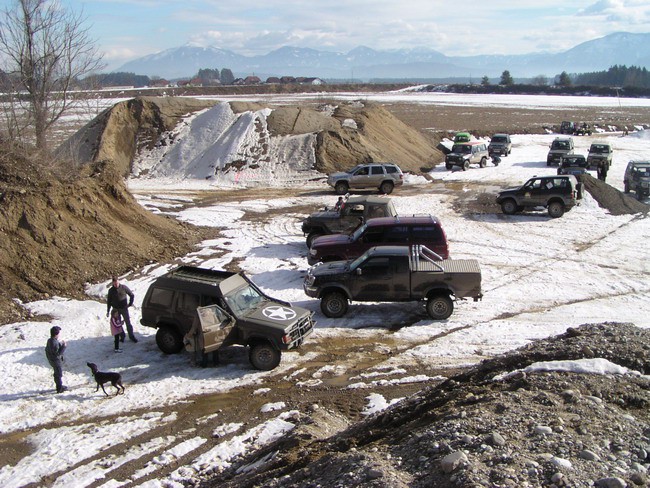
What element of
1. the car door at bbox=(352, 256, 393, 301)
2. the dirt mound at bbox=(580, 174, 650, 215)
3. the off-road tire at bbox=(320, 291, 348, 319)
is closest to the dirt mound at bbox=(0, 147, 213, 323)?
the off-road tire at bbox=(320, 291, 348, 319)

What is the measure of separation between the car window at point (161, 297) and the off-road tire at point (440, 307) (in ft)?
19.7

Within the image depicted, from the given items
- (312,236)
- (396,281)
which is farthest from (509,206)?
(396,281)

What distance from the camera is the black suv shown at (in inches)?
762

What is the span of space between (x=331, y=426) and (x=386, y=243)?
7.73m

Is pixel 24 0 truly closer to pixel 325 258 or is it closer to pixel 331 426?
pixel 325 258

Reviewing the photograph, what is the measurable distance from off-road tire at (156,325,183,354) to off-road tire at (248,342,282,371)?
1.88 meters

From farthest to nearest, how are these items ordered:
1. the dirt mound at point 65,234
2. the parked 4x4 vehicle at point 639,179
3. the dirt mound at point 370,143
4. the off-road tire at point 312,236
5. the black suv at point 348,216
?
1. the dirt mound at point 370,143
2. the parked 4x4 vehicle at point 639,179
3. the off-road tire at point 312,236
4. the black suv at point 348,216
5. the dirt mound at point 65,234

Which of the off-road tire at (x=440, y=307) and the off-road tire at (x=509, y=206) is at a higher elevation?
the off-road tire at (x=509, y=206)

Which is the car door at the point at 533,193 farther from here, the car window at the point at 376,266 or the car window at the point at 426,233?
the car window at the point at 376,266

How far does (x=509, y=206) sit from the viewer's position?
82.8 ft

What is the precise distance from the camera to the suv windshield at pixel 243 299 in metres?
12.1

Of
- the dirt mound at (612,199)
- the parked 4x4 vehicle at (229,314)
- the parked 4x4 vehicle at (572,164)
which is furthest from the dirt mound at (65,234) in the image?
the parked 4x4 vehicle at (572,164)

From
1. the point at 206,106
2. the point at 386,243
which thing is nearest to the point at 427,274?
the point at 386,243

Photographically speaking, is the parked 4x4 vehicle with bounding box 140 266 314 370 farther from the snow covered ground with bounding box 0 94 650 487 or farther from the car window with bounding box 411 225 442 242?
the car window with bounding box 411 225 442 242
